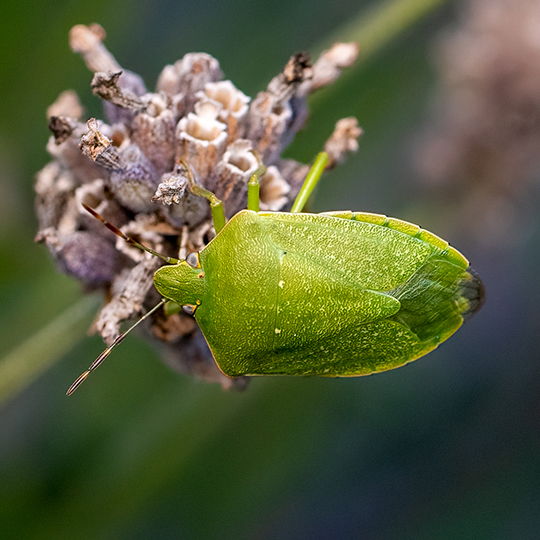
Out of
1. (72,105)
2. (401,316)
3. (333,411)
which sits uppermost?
(72,105)

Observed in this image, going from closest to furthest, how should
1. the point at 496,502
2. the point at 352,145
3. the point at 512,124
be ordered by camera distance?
the point at 352,145 < the point at 512,124 < the point at 496,502

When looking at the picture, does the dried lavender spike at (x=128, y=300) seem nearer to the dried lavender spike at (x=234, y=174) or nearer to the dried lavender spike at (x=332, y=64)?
the dried lavender spike at (x=234, y=174)

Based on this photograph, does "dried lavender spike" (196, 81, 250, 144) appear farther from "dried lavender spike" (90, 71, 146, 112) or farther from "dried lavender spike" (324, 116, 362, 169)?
"dried lavender spike" (324, 116, 362, 169)

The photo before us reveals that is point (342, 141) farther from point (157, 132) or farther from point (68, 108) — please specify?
point (68, 108)

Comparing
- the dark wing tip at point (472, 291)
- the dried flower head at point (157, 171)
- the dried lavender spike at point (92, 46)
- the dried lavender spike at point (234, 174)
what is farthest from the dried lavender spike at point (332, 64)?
the dark wing tip at point (472, 291)

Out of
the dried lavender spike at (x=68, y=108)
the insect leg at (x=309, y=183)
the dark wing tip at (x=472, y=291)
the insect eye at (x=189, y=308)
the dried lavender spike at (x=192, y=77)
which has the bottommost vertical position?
the dark wing tip at (x=472, y=291)

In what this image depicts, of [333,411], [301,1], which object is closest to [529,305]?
[333,411]

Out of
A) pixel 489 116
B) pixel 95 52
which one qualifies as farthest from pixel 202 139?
pixel 489 116

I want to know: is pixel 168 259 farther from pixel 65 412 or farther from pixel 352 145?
pixel 65 412
